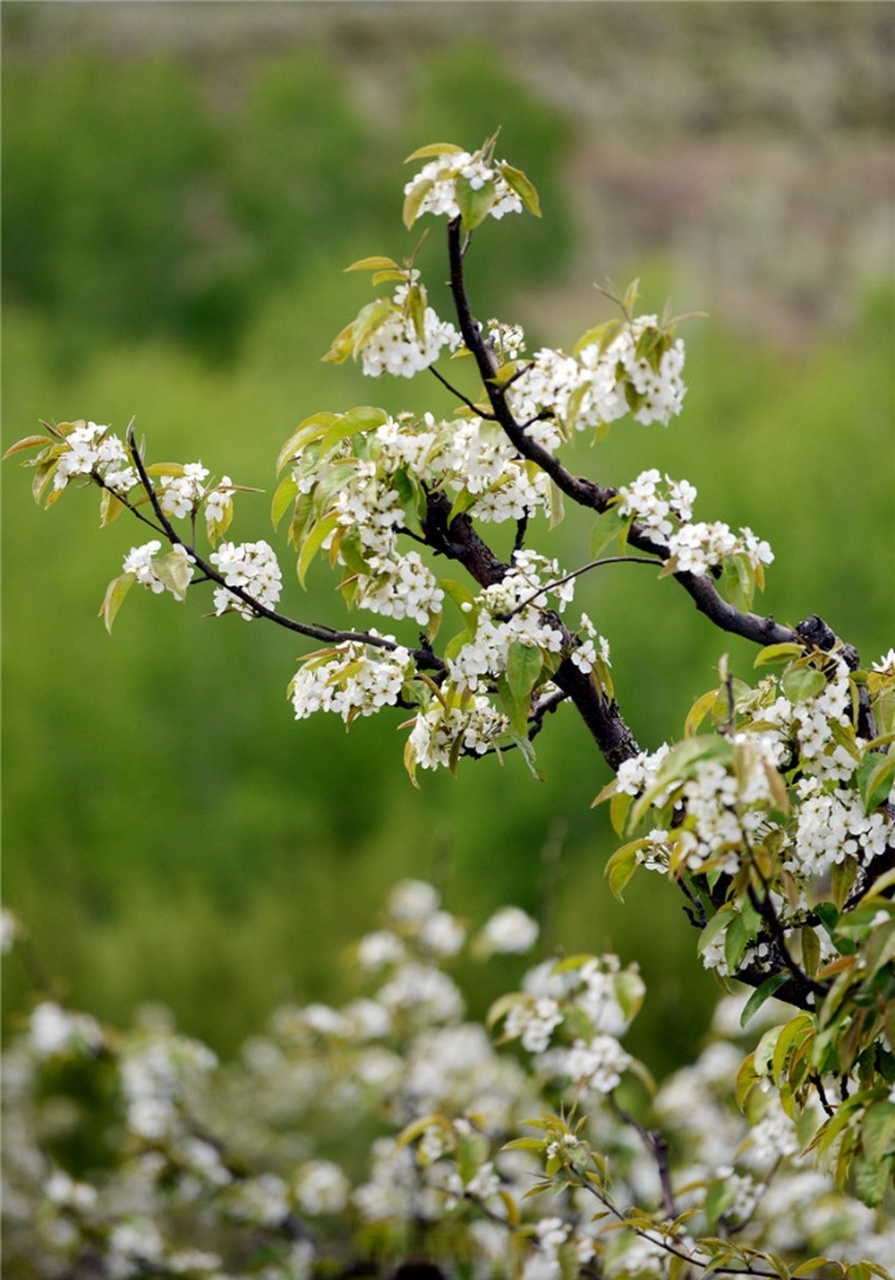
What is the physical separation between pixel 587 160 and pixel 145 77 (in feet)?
14.3

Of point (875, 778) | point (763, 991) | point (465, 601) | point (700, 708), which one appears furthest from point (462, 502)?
point (763, 991)

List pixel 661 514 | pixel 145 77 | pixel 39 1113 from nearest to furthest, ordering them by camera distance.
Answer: pixel 661 514 < pixel 39 1113 < pixel 145 77

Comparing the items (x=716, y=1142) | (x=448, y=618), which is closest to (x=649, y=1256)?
(x=716, y=1142)

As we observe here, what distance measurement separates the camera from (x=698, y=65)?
11758 mm

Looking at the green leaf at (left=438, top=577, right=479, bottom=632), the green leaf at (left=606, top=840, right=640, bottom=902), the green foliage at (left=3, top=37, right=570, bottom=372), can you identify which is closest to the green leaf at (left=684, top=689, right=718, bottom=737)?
the green leaf at (left=606, top=840, right=640, bottom=902)

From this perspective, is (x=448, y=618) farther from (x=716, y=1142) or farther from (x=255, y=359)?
(x=255, y=359)

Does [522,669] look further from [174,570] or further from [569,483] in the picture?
[174,570]

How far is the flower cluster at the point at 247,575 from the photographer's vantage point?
1.25 meters

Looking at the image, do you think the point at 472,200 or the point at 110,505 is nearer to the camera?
the point at 472,200

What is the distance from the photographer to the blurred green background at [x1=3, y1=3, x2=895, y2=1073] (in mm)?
5125

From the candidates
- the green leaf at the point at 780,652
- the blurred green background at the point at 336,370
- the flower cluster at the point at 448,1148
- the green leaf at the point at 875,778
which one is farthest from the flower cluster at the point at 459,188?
the blurred green background at the point at 336,370

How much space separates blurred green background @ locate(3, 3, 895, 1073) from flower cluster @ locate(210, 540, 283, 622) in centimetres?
95

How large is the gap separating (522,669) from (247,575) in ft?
0.95

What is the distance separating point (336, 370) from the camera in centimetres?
1003
